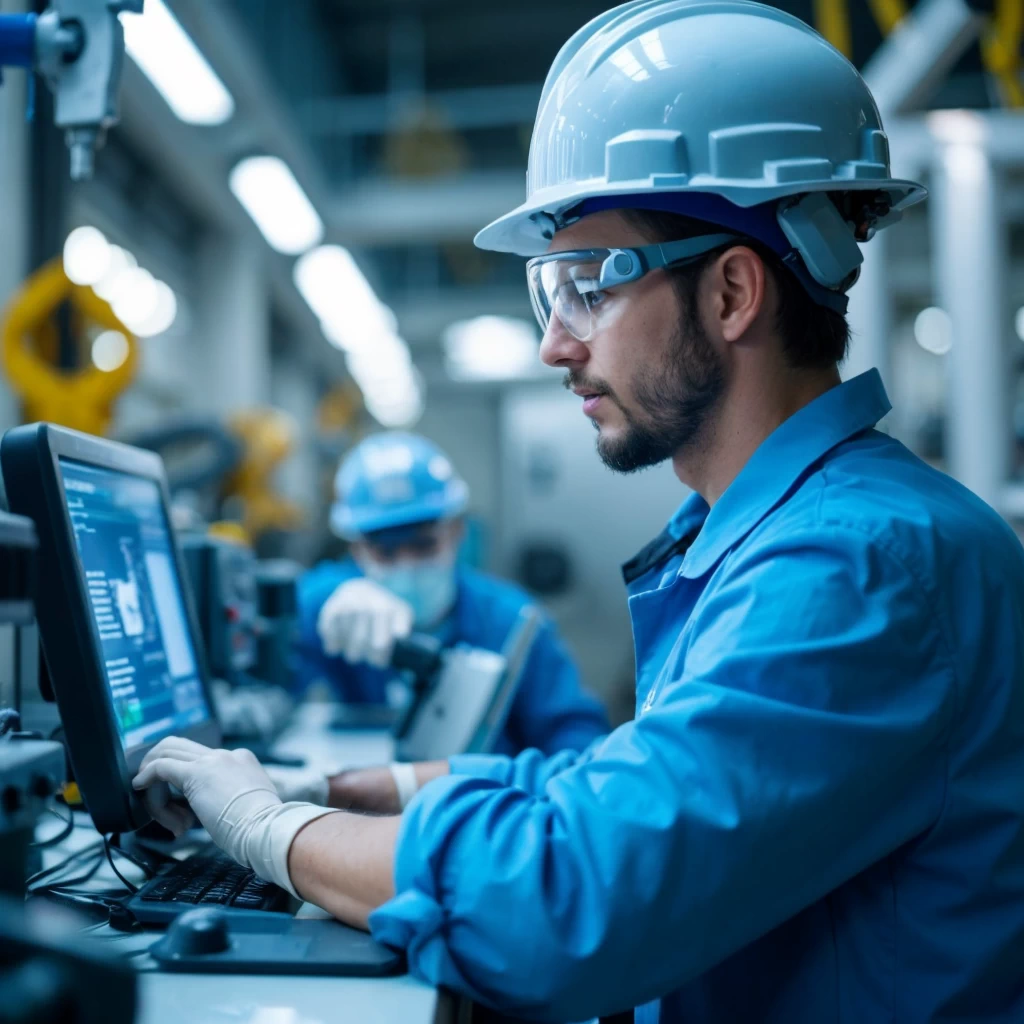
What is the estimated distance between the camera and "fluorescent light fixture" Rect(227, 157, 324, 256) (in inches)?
192

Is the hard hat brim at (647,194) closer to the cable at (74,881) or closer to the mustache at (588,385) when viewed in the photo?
the mustache at (588,385)

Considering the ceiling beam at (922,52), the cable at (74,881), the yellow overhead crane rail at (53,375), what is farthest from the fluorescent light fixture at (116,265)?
the cable at (74,881)

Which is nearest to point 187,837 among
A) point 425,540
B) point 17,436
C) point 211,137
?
point 17,436

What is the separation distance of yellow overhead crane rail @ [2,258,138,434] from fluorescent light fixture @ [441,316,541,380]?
536 centimetres

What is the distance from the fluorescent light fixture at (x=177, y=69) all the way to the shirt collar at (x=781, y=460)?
2.76 meters

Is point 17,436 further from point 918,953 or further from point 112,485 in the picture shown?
point 918,953

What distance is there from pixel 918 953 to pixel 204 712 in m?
0.91

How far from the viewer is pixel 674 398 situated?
104cm

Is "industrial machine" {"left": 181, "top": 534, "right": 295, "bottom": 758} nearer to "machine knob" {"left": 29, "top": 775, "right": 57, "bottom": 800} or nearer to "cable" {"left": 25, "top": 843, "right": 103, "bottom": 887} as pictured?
"cable" {"left": 25, "top": 843, "right": 103, "bottom": 887}

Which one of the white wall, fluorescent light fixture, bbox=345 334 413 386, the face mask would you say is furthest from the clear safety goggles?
fluorescent light fixture, bbox=345 334 413 386

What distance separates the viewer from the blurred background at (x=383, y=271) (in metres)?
2.55

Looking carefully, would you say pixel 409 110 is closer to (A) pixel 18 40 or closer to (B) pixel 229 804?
(A) pixel 18 40

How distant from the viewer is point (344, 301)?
6684mm

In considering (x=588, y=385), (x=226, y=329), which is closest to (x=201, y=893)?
(x=588, y=385)
